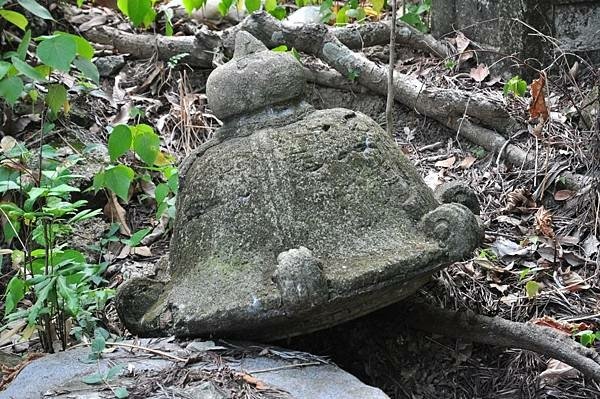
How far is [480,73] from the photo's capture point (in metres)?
4.79

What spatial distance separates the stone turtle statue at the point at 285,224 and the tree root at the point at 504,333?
0.48 metres

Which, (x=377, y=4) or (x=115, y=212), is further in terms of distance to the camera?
(x=377, y=4)

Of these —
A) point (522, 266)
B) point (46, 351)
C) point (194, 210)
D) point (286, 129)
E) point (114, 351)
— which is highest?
point (286, 129)

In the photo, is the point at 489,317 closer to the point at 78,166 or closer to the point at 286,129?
the point at 286,129

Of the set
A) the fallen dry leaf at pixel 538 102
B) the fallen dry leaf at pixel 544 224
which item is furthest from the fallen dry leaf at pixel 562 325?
the fallen dry leaf at pixel 538 102

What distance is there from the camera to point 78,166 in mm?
4188

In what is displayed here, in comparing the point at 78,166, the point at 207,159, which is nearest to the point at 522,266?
the point at 207,159

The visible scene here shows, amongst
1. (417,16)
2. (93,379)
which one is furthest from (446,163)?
(93,379)

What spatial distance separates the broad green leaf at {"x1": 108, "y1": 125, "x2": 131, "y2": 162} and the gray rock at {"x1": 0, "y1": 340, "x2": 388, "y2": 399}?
32.2 inches

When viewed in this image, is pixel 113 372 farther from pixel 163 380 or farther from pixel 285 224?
pixel 285 224

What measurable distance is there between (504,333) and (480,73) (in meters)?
2.16

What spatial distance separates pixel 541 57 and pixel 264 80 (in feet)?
7.64

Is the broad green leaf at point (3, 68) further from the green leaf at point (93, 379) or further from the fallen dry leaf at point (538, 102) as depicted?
the fallen dry leaf at point (538, 102)

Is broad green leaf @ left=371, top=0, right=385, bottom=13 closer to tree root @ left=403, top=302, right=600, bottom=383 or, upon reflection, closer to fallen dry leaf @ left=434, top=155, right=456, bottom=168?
fallen dry leaf @ left=434, top=155, right=456, bottom=168
